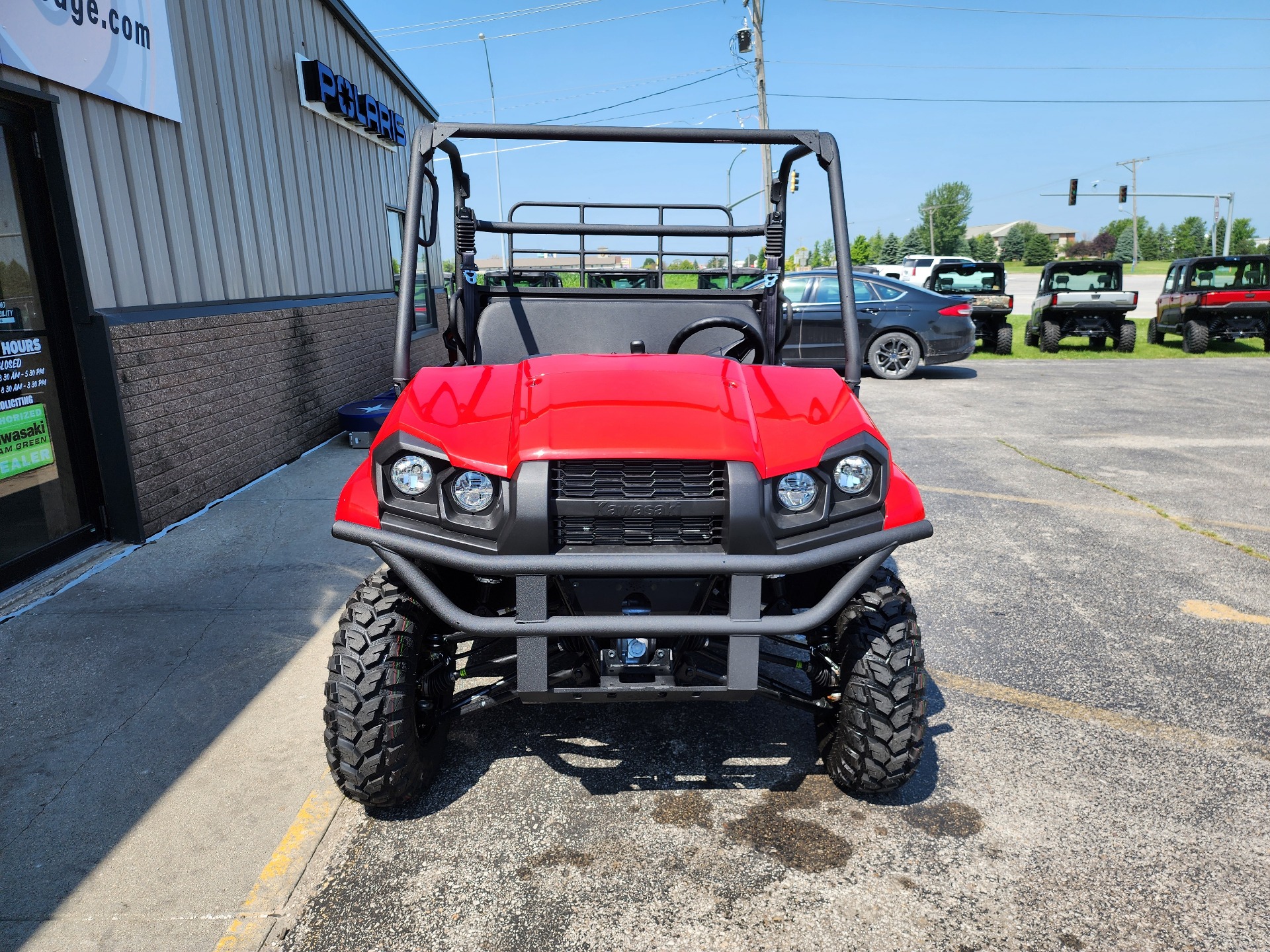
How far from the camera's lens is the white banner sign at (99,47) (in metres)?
4.15

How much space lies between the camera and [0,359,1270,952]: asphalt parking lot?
2.15m

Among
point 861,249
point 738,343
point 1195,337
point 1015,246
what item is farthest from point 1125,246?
point 738,343

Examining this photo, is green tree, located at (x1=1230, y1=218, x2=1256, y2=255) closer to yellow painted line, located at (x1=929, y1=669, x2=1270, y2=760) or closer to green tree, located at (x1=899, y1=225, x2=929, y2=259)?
green tree, located at (x1=899, y1=225, x2=929, y2=259)

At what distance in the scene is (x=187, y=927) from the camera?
2.12 metres

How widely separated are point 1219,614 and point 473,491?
3905mm

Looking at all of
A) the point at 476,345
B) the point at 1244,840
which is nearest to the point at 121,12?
the point at 476,345

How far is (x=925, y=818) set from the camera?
256 centimetres

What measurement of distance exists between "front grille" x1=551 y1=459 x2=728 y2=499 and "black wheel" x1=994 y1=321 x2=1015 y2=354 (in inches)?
614

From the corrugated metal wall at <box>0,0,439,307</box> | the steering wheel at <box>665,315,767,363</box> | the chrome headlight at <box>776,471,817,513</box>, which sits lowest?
the chrome headlight at <box>776,471,817,513</box>

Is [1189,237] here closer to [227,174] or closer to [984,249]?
[984,249]

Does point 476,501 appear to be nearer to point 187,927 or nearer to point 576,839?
point 576,839

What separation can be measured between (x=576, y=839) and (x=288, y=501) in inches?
167

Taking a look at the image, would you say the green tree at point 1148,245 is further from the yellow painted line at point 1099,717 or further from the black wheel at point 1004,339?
the yellow painted line at point 1099,717

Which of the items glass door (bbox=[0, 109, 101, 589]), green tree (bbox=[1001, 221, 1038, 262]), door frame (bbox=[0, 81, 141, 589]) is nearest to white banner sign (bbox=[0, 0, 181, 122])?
door frame (bbox=[0, 81, 141, 589])
